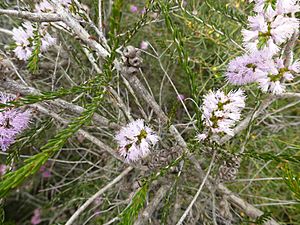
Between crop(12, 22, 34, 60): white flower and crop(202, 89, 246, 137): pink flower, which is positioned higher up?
crop(12, 22, 34, 60): white flower

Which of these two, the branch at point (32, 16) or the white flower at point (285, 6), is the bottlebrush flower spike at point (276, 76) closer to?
the white flower at point (285, 6)

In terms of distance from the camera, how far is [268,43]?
778mm

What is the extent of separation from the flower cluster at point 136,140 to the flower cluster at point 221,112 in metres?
0.15

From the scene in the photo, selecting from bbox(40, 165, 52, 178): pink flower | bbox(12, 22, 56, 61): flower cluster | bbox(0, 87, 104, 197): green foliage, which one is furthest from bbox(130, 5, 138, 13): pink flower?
bbox(0, 87, 104, 197): green foliage

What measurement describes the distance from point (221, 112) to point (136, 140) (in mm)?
227

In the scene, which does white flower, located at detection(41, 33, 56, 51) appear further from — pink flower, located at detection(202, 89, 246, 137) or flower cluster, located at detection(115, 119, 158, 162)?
pink flower, located at detection(202, 89, 246, 137)

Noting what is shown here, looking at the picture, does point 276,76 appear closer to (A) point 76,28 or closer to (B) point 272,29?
(B) point 272,29

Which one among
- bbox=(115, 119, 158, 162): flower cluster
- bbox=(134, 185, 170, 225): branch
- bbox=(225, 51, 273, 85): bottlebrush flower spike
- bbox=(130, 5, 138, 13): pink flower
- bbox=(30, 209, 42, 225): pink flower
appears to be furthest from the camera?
bbox=(30, 209, 42, 225): pink flower

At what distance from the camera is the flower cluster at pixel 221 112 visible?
2.87ft

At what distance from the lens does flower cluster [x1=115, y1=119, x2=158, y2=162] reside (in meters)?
0.95

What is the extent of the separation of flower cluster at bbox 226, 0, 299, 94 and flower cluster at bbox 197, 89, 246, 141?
0.07 metres

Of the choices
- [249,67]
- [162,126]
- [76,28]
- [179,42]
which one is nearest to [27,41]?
[76,28]

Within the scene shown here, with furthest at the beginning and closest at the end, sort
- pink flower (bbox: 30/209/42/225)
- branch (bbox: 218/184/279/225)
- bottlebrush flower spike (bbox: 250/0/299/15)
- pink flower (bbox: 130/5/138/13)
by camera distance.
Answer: pink flower (bbox: 30/209/42/225) < pink flower (bbox: 130/5/138/13) < branch (bbox: 218/184/279/225) < bottlebrush flower spike (bbox: 250/0/299/15)

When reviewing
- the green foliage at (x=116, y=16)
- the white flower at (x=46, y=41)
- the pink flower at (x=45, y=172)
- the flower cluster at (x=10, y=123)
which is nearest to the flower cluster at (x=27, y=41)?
the white flower at (x=46, y=41)
